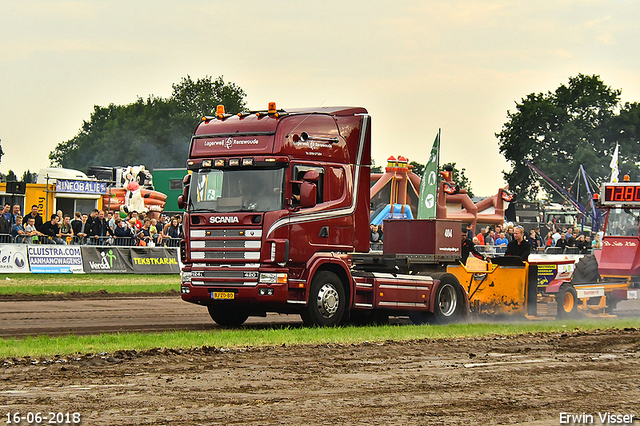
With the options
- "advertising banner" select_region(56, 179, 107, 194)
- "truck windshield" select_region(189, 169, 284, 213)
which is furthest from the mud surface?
"advertising banner" select_region(56, 179, 107, 194)

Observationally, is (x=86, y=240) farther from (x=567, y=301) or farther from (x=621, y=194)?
(x=621, y=194)

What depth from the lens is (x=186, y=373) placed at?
1011 cm

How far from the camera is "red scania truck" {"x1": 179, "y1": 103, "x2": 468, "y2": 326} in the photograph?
15.5 m

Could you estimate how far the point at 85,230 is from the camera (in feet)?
94.6

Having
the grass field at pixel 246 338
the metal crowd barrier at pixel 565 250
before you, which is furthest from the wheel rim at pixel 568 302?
the metal crowd barrier at pixel 565 250

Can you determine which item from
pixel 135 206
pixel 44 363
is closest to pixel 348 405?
pixel 44 363

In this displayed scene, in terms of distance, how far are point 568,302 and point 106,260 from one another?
1579 centimetres

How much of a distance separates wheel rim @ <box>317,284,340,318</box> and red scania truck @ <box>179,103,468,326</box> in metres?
0.02

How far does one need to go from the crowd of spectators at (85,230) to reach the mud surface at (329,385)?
1672cm

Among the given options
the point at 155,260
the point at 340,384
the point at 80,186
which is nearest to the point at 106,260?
the point at 155,260

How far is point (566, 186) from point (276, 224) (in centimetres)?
8141

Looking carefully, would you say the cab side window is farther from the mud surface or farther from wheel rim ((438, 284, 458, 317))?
wheel rim ((438, 284, 458, 317))

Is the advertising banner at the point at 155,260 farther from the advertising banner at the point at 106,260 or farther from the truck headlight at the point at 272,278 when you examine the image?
the truck headlight at the point at 272,278

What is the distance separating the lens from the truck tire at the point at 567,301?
20.3 m
